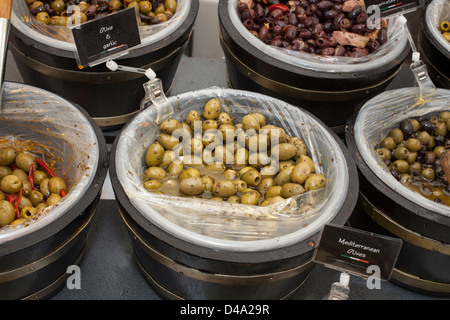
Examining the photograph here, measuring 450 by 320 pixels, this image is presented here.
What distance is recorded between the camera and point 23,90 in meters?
1.88

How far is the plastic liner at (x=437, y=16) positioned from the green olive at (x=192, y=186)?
143 centimetres

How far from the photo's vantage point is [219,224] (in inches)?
59.5

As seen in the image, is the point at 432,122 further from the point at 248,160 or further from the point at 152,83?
the point at 152,83

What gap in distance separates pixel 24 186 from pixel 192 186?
0.61 meters

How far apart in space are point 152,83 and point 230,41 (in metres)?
0.54

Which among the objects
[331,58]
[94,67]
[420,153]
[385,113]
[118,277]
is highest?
[94,67]

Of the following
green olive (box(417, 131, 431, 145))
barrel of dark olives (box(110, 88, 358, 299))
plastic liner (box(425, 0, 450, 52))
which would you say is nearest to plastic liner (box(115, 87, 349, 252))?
barrel of dark olives (box(110, 88, 358, 299))

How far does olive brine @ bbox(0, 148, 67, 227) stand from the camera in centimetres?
165

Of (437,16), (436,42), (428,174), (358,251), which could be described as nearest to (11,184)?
(358,251)

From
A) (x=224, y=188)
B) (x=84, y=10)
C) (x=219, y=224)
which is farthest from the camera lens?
(x=84, y=10)

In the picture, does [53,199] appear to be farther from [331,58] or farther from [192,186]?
[331,58]

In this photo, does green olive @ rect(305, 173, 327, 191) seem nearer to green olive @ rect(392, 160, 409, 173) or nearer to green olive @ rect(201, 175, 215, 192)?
green olive @ rect(201, 175, 215, 192)

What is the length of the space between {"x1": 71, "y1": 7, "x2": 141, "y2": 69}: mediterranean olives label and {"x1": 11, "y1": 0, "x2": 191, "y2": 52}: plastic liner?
0.22 meters

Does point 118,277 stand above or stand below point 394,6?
below
